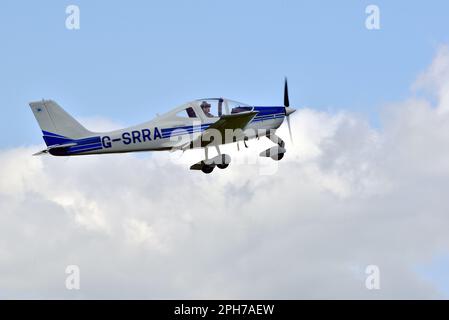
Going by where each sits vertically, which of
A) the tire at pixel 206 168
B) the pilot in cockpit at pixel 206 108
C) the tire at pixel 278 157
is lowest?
the tire at pixel 206 168

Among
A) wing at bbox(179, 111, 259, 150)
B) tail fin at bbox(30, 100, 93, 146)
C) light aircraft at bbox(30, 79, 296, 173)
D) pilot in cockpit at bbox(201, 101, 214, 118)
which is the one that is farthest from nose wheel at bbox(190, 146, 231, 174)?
tail fin at bbox(30, 100, 93, 146)

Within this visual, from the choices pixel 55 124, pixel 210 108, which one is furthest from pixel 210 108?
pixel 55 124

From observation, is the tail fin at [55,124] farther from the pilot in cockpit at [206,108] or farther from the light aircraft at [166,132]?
the pilot in cockpit at [206,108]

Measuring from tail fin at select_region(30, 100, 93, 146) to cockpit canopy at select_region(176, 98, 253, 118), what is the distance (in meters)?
3.77

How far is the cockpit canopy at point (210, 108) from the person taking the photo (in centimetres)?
3797

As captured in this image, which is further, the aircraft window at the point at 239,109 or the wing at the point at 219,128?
the aircraft window at the point at 239,109

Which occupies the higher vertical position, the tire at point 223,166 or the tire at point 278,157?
the tire at point 278,157

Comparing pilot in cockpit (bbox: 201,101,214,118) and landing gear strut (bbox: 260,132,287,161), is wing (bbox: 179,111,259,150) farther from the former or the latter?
landing gear strut (bbox: 260,132,287,161)

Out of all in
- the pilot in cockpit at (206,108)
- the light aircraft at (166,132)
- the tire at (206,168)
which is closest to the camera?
the light aircraft at (166,132)

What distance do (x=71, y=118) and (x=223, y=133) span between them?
5705mm

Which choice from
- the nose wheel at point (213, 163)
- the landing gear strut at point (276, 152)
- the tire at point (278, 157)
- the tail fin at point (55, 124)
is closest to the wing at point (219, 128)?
the nose wheel at point (213, 163)

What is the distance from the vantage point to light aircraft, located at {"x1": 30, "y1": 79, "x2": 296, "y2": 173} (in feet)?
122
